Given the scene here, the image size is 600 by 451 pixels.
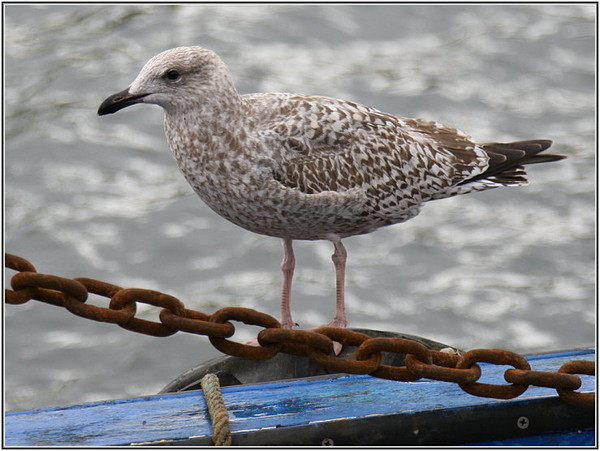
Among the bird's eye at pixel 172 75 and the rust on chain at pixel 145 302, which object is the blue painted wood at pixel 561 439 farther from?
the bird's eye at pixel 172 75

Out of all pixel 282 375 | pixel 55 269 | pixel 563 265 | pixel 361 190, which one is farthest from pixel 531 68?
pixel 282 375

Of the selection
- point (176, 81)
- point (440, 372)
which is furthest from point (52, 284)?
point (176, 81)

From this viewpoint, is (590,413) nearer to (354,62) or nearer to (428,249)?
(428,249)

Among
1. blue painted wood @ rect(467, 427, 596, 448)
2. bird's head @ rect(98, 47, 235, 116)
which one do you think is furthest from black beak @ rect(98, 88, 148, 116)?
blue painted wood @ rect(467, 427, 596, 448)

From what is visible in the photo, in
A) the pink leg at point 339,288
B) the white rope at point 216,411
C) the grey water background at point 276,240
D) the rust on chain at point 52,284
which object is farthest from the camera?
the grey water background at point 276,240

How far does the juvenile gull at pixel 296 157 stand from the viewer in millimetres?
5379

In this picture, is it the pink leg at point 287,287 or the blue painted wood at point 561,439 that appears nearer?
the blue painted wood at point 561,439

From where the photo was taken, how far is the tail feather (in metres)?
6.28

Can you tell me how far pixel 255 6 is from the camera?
1299cm

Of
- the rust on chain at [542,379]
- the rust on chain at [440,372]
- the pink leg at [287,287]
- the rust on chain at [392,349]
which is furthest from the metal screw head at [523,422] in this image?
the pink leg at [287,287]

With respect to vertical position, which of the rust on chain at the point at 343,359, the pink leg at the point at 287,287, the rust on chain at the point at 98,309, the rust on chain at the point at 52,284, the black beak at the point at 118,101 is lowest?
the pink leg at the point at 287,287

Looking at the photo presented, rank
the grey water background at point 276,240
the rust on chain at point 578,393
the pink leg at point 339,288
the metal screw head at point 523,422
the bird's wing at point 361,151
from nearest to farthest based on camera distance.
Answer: the rust on chain at point 578,393, the metal screw head at point 523,422, the bird's wing at point 361,151, the pink leg at point 339,288, the grey water background at point 276,240

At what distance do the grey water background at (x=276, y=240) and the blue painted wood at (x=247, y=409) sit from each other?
4.72 meters

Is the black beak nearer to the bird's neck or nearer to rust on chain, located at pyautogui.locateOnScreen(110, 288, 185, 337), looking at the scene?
the bird's neck
